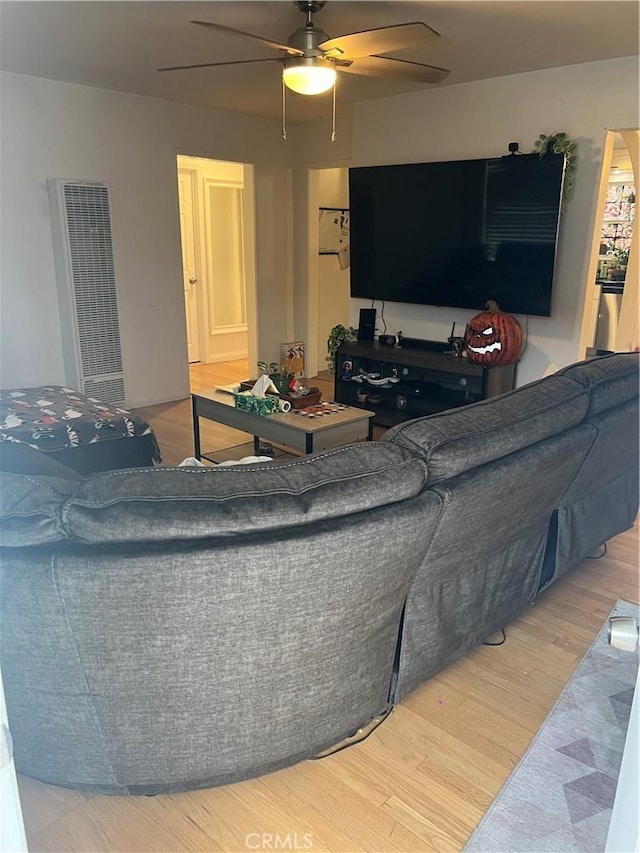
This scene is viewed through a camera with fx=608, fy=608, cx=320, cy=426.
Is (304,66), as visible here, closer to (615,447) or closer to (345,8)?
(345,8)

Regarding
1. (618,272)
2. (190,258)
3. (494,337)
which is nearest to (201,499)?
(494,337)

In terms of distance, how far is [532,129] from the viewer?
13.2 feet

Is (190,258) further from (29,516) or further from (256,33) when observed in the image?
(29,516)

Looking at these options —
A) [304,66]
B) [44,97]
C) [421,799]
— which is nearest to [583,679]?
[421,799]

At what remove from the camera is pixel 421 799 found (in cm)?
158

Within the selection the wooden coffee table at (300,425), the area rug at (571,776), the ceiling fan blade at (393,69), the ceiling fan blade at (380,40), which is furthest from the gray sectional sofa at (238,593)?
the ceiling fan blade at (393,69)

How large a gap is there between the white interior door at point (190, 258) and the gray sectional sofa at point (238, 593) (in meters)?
5.18

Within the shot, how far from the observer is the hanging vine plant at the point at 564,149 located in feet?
12.4

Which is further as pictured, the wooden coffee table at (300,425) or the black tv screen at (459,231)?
the black tv screen at (459,231)

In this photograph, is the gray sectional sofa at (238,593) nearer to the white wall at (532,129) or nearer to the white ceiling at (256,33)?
the white ceiling at (256,33)

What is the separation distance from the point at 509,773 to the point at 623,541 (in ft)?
5.42

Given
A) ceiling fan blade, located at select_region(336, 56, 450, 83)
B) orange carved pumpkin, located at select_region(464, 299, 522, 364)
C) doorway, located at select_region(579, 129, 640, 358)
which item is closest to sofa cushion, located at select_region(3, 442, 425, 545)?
ceiling fan blade, located at select_region(336, 56, 450, 83)

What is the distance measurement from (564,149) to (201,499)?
3.58 metres

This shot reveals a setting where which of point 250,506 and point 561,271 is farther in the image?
point 561,271
